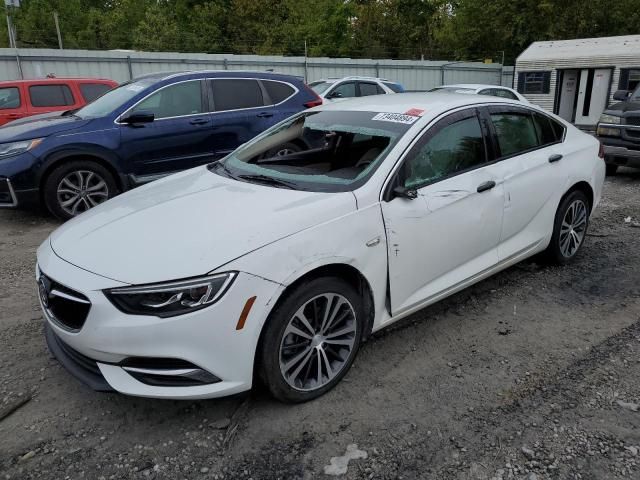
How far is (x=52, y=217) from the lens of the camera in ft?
21.5

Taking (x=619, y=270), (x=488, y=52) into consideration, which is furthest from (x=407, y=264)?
(x=488, y=52)

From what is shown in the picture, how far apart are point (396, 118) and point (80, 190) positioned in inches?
169

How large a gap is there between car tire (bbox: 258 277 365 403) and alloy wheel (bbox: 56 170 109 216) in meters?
4.41

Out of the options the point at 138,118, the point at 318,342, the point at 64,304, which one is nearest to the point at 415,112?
the point at 318,342

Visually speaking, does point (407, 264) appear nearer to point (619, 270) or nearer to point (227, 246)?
point (227, 246)

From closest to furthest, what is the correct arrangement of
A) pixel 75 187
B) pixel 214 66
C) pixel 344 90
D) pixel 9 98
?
pixel 75 187, pixel 9 98, pixel 344 90, pixel 214 66

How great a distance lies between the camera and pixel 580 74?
686 inches

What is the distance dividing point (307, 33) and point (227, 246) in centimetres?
3781

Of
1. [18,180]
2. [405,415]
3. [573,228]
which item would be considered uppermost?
[18,180]

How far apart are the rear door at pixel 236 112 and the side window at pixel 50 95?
4377mm

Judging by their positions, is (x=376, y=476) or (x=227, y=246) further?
(x=227, y=246)

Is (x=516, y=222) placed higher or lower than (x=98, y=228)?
lower

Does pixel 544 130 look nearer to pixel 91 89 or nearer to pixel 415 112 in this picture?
pixel 415 112

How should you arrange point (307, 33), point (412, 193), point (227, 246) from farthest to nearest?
point (307, 33) < point (412, 193) < point (227, 246)
